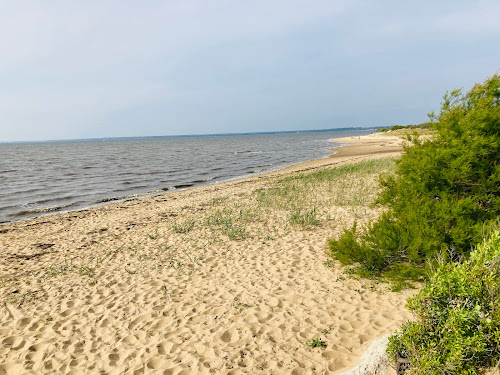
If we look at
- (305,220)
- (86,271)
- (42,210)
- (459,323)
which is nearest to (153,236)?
(86,271)

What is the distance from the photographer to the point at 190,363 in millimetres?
4676

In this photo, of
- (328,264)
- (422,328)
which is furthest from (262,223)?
(422,328)

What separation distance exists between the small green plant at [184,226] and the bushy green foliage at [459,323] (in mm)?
8479

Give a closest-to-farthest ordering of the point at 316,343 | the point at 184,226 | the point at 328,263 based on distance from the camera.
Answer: the point at 316,343, the point at 328,263, the point at 184,226

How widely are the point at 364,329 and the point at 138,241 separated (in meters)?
7.60

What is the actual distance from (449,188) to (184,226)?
834 centimetres

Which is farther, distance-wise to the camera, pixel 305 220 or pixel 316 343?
pixel 305 220

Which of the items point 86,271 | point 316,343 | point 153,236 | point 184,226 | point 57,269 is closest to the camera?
point 316,343

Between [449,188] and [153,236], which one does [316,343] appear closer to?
[449,188]

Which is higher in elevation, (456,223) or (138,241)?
(456,223)

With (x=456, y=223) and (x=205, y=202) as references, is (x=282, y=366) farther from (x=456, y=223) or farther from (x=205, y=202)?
(x=205, y=202)

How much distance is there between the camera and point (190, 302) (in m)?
6.37

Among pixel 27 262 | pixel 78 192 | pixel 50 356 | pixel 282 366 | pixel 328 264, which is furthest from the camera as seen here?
pixel 78 192

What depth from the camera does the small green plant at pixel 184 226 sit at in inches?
438
